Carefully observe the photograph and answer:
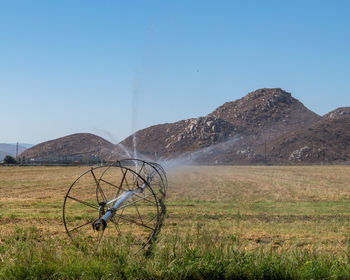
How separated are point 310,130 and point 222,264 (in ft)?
390

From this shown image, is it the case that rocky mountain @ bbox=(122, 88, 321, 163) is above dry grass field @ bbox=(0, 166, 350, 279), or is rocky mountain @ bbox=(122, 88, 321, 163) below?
above

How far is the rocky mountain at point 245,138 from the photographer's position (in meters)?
109

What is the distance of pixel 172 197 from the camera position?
21.2m

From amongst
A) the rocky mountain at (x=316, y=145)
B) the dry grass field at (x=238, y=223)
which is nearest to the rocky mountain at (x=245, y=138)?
the rocky mountain at (x=316, y=145)

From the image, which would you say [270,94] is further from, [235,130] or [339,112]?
[235,130]

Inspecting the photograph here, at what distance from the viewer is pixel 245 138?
449 ft

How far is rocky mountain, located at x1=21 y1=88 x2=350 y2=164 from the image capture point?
109250 mm

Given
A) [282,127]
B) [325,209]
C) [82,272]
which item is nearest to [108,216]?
[82,272]

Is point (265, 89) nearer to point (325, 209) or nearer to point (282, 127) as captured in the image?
point (282, 127)

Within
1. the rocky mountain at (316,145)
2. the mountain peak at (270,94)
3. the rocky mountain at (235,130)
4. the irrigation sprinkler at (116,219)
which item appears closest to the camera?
the irrigation sprinkler at (116,219)

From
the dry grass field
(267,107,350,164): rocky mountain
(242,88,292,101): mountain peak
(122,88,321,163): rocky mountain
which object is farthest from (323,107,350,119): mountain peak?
the dry grass field

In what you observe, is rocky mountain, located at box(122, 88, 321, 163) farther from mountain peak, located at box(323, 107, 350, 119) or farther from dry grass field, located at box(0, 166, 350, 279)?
dry grass field, located at box(0, 166, 350, 279)

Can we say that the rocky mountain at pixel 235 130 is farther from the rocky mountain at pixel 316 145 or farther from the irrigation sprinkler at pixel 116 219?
the irrigation sprinkler at pixel 116 219

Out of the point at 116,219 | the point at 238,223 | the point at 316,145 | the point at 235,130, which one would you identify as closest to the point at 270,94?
the point at 235,130
